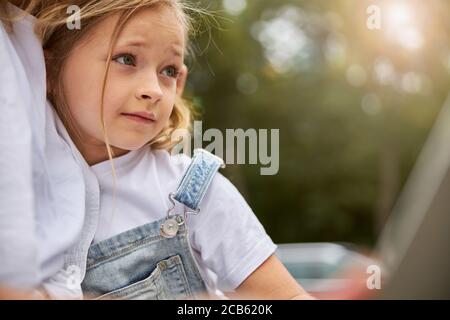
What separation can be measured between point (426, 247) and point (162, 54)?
1.69ft

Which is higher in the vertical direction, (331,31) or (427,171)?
(331,31)

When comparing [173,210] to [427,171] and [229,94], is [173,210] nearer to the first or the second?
[427,171]

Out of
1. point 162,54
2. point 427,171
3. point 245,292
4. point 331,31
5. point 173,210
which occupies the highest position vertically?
point 331,31

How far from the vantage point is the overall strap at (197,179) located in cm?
83

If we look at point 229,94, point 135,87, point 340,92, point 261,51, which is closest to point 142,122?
point 135,87

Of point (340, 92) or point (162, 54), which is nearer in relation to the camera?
point (162, 54)

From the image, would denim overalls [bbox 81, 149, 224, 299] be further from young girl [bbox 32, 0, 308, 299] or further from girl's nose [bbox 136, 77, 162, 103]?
girl's nose [bbox 136, 77, 162, 103]

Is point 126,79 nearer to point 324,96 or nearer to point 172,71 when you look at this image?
point 172,71

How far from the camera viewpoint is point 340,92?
286 centimetres

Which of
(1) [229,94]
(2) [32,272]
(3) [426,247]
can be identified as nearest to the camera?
(3) [426,247]

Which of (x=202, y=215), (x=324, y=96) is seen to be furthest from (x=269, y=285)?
(x=324, y=96)

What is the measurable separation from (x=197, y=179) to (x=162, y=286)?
149mm

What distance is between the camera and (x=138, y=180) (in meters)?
0.85

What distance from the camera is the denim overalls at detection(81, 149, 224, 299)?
2.57 feet
